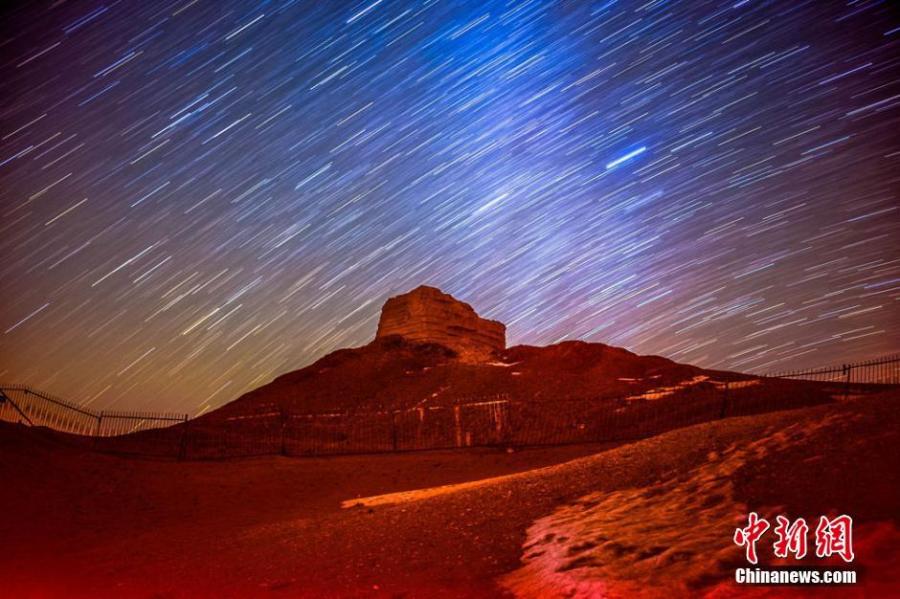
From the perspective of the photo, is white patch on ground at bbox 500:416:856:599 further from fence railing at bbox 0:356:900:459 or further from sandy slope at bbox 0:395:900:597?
fence railing at bbox 0:356:900:459

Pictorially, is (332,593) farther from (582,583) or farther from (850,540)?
(850,540)

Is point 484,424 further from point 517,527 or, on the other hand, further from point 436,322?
point 436,322

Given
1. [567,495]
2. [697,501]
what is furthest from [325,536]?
[697,501]

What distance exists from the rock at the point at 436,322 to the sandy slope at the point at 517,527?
184ft

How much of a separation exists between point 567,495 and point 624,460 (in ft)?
6.56

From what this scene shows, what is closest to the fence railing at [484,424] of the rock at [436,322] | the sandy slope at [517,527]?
the sandy slope at [517,527]

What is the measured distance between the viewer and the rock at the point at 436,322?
7150 cm

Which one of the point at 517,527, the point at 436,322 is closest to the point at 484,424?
the point at 517,527

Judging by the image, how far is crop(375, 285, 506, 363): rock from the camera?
2815 inches

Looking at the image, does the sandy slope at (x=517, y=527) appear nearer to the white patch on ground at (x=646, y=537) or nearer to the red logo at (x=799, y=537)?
the white patch on ground at (x=646, y=537)

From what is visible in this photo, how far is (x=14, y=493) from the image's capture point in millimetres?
13086

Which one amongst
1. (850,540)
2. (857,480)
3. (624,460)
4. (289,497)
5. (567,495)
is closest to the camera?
(850,540)

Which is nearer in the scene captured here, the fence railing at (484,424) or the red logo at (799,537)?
the red logo at (799,537)

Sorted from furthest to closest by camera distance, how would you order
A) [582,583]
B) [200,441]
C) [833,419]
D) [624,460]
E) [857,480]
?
[200,441], [624,460], [833,419], [857,480], [582,583]
